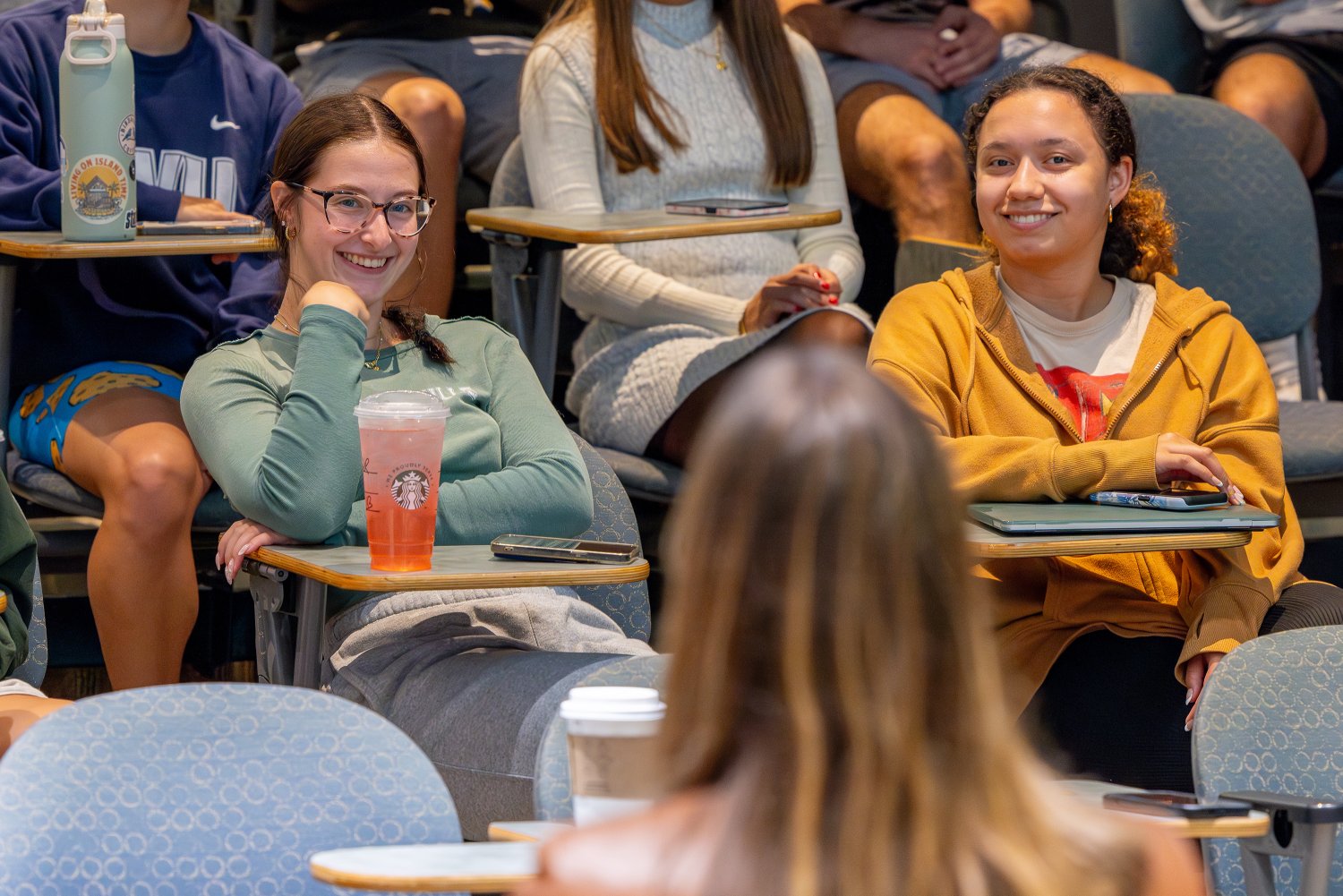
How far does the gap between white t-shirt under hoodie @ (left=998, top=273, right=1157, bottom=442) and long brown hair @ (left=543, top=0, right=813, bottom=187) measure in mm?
942

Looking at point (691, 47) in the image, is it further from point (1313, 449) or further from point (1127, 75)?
point (1313, 449)

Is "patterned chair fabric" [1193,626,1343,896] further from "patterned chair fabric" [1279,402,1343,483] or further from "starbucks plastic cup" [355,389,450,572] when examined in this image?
"patterned chair fabric" [1279,402,1343,483]

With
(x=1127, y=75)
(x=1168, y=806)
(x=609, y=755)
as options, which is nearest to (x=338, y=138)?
(x=609, y=755)

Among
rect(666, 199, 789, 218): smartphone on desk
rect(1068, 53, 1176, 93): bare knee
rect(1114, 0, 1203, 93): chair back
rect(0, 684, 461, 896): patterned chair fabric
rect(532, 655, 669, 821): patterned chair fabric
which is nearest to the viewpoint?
rect(0, 684, 461, 896): patterned chair fabric

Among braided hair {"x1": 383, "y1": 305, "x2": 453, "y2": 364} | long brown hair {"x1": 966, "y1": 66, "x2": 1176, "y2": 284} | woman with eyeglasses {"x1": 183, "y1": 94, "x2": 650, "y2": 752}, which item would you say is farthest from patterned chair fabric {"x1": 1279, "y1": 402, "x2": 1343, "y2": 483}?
braided hair {"x1": 383, "y1": 305, "x2": 453, "y2": 364}

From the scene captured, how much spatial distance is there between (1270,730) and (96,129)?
5.81ft

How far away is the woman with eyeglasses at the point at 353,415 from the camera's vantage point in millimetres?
2041

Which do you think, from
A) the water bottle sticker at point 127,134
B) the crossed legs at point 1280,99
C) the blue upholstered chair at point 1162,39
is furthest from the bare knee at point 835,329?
the blue upholstered chair at point 1162,39

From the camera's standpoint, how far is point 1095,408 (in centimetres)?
234

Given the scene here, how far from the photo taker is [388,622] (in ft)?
7.07

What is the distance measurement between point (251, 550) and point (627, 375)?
1.14 meters

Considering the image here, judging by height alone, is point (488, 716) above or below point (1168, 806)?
below

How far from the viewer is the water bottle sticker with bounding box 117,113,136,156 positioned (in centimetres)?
254

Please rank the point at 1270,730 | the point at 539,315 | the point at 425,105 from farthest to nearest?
1. the point at 425,105
2. the point at 539,315
3. the point at 1270,730
